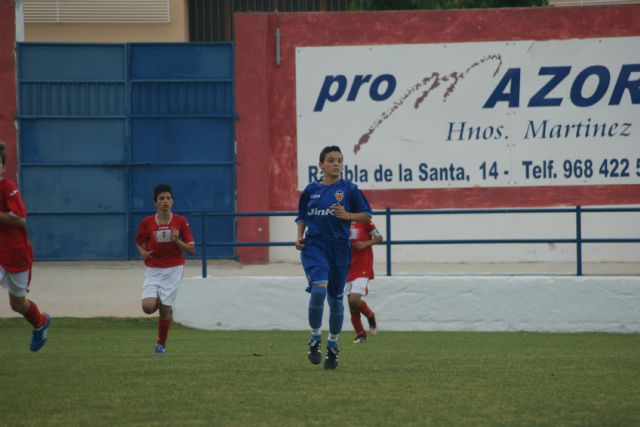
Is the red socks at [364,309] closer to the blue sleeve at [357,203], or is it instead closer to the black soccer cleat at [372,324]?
the black soccer cleat at [372,324]

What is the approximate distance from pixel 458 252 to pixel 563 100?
3293 millimetres

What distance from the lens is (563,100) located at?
821 inches

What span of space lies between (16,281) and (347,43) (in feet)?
37.8

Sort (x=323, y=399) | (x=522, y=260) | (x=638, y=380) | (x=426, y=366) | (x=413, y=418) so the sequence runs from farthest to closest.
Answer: (x=522, y=260), (x=426, y=366), (x=638, y=380), (x=323, y=399), (x=413, y=418)

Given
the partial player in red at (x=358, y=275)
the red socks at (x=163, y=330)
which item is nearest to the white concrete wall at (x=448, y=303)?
the partial player in red at (x=358, y=275)

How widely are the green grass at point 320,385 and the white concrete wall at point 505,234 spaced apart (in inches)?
271

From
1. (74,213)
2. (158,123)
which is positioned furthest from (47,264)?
(158,123)

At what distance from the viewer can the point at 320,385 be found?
8.72 metres

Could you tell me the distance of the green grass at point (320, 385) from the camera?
23.8ft

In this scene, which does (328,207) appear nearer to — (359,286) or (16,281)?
(16,281)

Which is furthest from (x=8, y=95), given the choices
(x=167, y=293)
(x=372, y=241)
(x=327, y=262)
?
(x=327, y=262)

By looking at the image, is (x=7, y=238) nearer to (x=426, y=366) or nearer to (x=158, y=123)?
(x=426, y=366)

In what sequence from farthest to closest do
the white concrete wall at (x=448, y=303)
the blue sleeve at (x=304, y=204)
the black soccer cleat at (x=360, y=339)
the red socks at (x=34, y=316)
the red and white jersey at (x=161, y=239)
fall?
1. the white concrete wall at (x=448, y=303)
2. the black soccer cleat at (x=360, y=339)
3. the red and white jersey at (x=161, y=239)
4. the red socks at (x=34, y=316)
5. the blue sleeve at (x=304, y=204)

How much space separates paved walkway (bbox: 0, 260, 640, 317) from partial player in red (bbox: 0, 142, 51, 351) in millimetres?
7187
